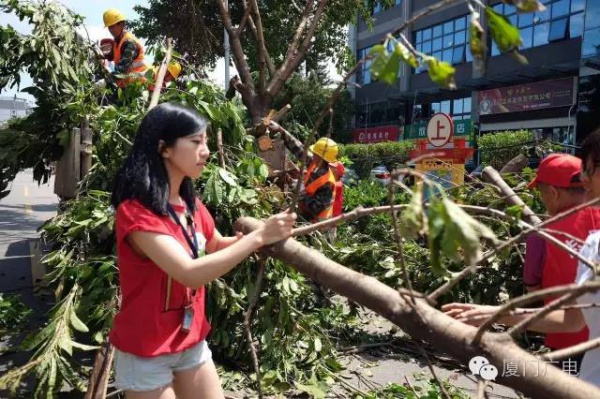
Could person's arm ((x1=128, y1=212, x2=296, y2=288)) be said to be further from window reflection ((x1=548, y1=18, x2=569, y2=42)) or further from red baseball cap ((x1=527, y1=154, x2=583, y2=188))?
window reflection ((x1=548, y1=18, x2=569, y2=42))

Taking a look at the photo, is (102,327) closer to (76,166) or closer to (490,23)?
(76,166)

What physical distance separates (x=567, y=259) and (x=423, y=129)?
102 ft

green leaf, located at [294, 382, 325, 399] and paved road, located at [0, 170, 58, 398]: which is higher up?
green leaf, located at [294, 382, 325, 399]

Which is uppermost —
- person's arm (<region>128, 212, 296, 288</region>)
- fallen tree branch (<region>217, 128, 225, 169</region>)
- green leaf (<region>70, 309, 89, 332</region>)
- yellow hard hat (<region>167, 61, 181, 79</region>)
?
yellow hard hat (<region>167, 61, 181, 79</region>)

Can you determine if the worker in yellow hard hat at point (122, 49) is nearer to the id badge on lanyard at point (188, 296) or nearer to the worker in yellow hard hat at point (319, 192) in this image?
the worker in yellow hard hat at point (319, 192)

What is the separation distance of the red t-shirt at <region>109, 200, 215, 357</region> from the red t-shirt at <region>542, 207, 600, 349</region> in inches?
63.0

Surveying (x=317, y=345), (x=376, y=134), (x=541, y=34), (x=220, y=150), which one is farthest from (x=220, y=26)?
(x=376, y=134)

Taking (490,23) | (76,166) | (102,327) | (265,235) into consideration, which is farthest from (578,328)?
(76,166)

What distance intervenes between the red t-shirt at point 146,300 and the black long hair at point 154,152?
7 cm

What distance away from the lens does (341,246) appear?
5.29 metres

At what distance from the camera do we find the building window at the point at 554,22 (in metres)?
24.1

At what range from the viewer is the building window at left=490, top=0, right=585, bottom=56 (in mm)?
24125

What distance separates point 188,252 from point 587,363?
1.55 m

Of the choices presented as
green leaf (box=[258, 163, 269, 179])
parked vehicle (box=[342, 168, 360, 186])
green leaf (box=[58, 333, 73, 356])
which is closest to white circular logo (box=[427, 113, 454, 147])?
parked vehicle (box=[342, 168, 360, 186])
